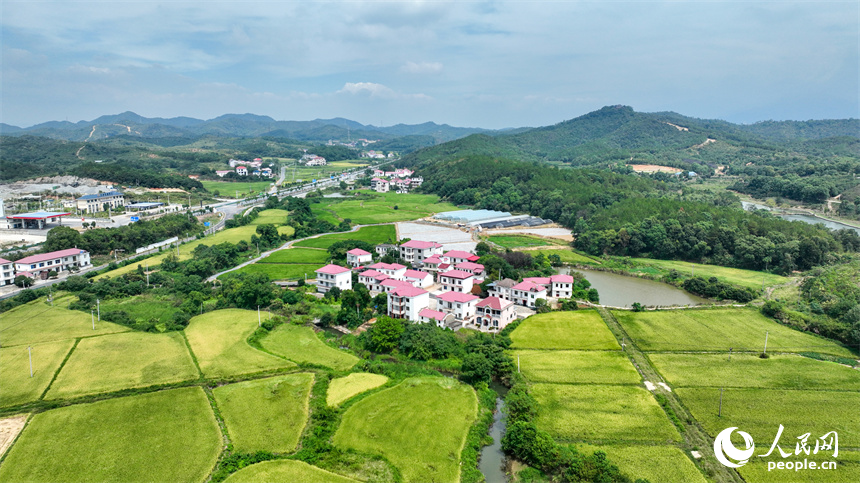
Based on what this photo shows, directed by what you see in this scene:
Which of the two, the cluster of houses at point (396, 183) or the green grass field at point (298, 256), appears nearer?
the green grass field at point (298, 256)

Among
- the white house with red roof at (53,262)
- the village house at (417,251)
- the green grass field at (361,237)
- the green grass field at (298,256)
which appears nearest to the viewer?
the white house with red roof at (53,262)

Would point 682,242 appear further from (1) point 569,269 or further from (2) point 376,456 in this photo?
(2) point 376,456

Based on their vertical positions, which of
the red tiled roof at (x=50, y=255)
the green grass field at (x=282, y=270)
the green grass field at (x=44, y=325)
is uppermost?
the red tiled roof at (x=50, y=255)

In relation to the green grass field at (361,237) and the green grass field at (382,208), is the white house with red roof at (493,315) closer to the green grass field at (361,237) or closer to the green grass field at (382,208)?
the green grass field at (361,237)

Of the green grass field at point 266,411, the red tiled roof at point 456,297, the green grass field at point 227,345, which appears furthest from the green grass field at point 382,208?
the green grass field at point 266,411

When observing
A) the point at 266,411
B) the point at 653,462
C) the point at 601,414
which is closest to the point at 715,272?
the point at 601,414

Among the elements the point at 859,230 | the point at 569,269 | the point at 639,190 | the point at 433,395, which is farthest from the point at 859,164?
the point at 433,395

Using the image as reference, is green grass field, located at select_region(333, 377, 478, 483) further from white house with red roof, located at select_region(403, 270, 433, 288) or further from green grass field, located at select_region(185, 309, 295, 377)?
white house with red roof, located at select_region(403, 270, 433, 288)

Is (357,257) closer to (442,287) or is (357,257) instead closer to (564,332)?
(442,287)
